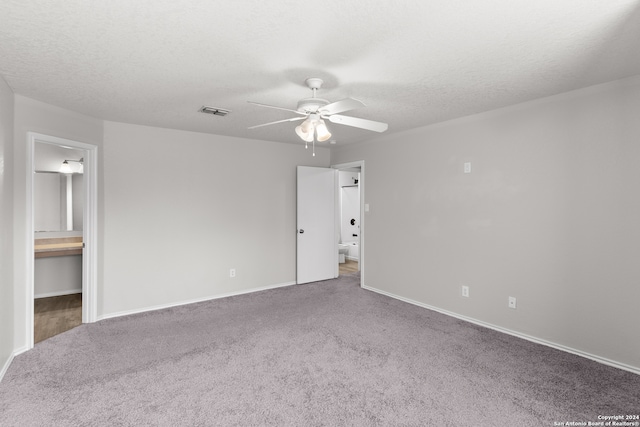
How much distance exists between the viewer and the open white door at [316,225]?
17.7ft

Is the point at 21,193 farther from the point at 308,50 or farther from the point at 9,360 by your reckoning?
the point at 308,50

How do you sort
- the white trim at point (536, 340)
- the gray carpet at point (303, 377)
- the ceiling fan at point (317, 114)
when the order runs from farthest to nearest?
the white trim at point (536, 340), the ceiling fan at point (317, 114), the gray carpet at point (303, 377)

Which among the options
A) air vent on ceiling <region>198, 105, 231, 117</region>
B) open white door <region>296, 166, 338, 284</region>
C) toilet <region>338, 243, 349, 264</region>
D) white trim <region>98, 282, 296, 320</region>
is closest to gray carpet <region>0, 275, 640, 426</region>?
white trim <region>98, 282, 296, 320</region>

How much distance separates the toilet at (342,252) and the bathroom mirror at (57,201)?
4841 millimetres

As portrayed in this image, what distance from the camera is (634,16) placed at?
1.74 meters

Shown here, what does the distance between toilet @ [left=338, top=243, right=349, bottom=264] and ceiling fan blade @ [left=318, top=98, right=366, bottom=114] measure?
5.23 metres

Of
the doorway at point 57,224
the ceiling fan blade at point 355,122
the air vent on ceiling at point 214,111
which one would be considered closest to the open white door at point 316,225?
Answer: the air vent on ceiling at point 214,111

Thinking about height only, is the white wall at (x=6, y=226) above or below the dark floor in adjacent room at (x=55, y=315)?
above

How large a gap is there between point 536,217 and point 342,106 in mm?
2249

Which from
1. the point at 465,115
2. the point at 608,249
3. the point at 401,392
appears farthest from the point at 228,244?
the point at 608,249

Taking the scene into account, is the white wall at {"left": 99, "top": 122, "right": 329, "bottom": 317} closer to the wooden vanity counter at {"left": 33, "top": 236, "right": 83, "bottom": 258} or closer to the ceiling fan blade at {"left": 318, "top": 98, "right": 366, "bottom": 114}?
the wooden vanity counter at {"left": 33, "top": 236, "right": 83, "bottom": 258}

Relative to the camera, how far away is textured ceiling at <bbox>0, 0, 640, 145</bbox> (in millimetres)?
1694

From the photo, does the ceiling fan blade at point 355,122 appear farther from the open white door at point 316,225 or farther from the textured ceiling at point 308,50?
the open white door at point 316,225

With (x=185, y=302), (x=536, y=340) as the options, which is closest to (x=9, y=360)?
(x=185, y=302)
